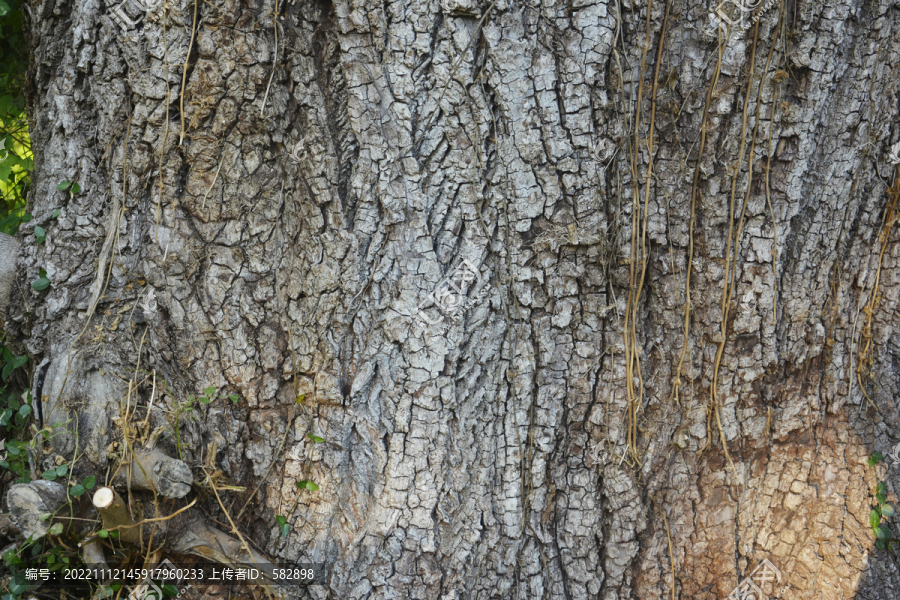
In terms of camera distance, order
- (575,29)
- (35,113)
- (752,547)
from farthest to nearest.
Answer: (35,113) → (752,547) → (575,29)

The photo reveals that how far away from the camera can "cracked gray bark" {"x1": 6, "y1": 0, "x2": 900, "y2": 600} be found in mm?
1604

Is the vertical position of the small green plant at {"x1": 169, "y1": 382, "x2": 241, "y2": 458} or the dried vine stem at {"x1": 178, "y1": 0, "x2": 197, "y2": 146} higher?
the dried vine stem at {"x1": 178, "y1": 0, "x2": 197, "y2": 146}

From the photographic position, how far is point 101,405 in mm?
1757

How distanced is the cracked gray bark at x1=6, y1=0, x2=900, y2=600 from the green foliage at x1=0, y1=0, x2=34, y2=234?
627 mm

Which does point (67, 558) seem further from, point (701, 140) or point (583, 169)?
point (701, 140)

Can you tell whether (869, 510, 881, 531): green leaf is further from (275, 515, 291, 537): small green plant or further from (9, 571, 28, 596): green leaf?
(9, 571, 28, 596): green leaf

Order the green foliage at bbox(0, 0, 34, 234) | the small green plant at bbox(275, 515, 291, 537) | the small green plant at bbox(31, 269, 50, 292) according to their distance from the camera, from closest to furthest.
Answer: the small green plant at bbox(275, 515, 291, 537) → the small green plant at bbox(31, 269, 50, 292) → the green foliage at bbox(0, 0, 34, 234)

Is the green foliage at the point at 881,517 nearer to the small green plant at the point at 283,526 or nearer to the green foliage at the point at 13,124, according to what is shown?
the small green plant at the point at 283,526

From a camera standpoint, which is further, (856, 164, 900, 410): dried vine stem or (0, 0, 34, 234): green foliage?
(0, 0, 34, 234): green foliage

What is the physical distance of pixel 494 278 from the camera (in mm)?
1669

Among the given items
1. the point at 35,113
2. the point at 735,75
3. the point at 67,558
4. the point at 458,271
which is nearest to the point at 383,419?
the point at 458,271

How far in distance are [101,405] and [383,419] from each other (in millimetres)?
940

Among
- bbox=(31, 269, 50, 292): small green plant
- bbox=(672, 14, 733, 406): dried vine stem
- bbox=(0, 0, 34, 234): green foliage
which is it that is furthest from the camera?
bbox=(0, 0, 34, 234): green foliage

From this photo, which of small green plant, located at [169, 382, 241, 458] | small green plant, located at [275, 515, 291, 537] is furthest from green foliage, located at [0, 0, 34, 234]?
small green plant, located at [275, 515, 291, 537]
